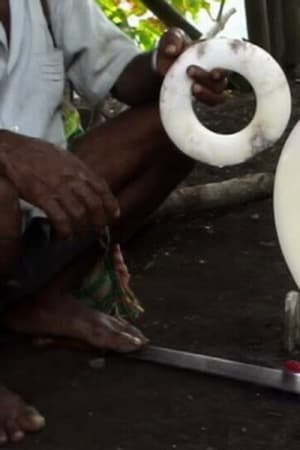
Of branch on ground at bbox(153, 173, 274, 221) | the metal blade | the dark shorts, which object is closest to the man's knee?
the dark shorts

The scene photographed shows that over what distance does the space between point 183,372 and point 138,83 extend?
1.85ft

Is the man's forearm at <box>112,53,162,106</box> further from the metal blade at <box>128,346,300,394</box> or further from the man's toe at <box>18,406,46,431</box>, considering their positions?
the man's toe at <box>18,406,46,431</box>

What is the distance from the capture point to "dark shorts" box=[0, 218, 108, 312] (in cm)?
245

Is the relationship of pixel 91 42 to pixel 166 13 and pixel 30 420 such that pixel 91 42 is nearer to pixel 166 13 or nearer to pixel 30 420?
pixel 30 420

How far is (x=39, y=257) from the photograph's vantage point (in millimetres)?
2457

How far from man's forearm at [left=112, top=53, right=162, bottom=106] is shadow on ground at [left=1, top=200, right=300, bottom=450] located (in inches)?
18.8

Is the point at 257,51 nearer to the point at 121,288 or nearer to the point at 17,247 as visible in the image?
the point at 17,247

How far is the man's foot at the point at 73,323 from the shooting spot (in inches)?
97.1

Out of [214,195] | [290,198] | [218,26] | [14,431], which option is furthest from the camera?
[218,26]

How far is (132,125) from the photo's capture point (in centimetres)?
247

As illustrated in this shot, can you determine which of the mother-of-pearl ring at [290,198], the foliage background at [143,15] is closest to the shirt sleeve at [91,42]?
the mother-of-pearl ring at [290,198]

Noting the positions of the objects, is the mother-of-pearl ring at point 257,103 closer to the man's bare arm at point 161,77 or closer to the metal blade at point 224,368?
the man's bare arm at point 161,77

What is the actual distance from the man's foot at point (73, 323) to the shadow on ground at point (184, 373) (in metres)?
0.04

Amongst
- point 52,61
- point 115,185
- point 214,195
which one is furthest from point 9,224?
point 214,195
